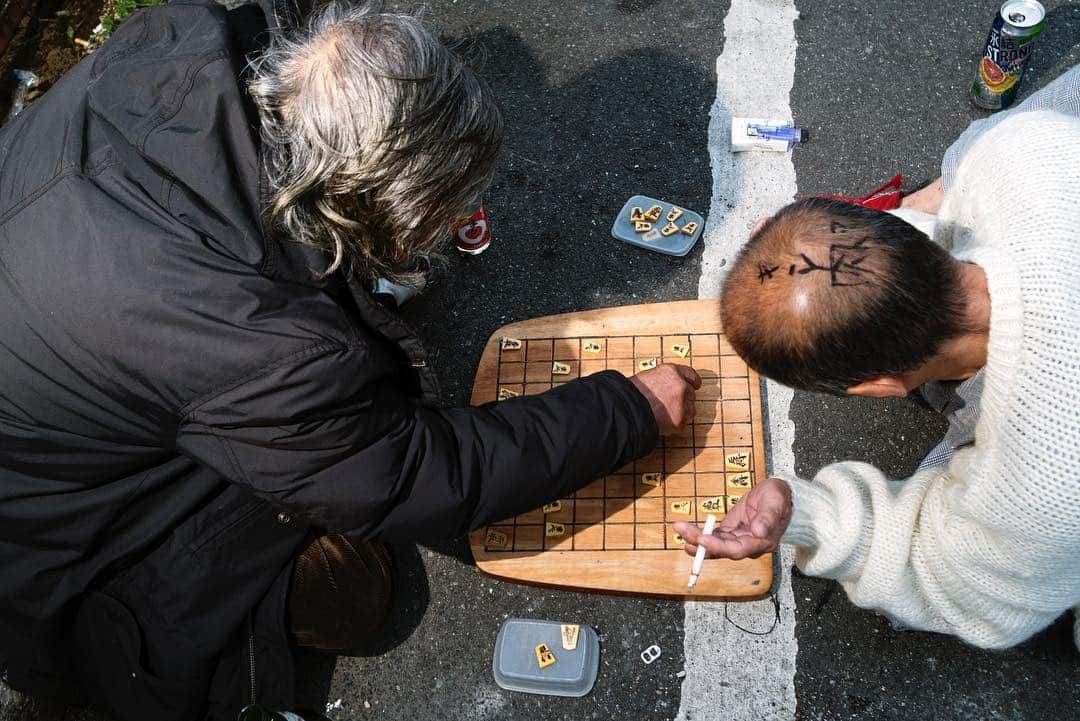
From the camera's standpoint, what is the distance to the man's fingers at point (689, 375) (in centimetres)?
285

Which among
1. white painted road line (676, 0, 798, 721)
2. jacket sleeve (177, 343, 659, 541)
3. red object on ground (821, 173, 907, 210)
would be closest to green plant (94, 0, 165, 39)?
white painted road line (676, 0, 798, 721)

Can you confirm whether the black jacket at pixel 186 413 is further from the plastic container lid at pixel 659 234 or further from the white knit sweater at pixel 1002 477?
the plastic container lid at pixel 659 234

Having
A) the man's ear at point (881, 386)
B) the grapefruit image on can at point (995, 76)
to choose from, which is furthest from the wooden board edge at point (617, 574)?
the grapefruit image on can at point (995, 76)

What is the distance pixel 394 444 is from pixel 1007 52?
293cm

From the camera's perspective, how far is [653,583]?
2695 millimetres

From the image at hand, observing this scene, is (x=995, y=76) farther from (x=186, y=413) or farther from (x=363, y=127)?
(x=186, y=413)

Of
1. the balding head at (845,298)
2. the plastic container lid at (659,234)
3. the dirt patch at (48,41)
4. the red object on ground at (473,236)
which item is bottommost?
the plastic container lid at (659,234)

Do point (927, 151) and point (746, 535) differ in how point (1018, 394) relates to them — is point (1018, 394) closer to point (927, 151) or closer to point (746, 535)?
point (746, 535)

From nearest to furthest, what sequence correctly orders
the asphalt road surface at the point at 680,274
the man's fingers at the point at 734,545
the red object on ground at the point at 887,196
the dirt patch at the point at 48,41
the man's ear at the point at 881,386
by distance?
the man's ear at the point at 881,386 → the man's fingers at the point at 734,545 → the asphalt road surface at the point at 680,274 → the red object on ground at the point at 887,196 → the dirt patch at the point at 48,41

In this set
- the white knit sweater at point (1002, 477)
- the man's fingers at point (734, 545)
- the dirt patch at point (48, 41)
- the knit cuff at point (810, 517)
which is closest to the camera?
the white knit sweater at point (1002, 477)

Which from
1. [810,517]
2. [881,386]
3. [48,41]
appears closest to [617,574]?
[810,517]

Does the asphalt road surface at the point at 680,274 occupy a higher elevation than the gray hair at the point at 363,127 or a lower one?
lower

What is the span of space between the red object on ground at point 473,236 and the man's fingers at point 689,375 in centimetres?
112

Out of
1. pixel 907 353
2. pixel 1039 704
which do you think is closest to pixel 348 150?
pixel 907 353
